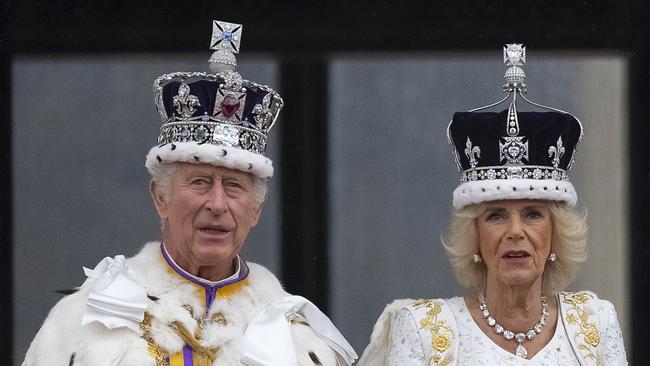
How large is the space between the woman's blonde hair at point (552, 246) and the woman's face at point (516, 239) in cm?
4

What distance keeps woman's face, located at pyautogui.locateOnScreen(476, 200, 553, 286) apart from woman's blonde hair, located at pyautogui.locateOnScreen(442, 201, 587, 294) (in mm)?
40

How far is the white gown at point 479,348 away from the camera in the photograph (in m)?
5.11

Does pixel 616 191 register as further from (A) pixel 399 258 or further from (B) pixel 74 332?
(B) pixel 74 332

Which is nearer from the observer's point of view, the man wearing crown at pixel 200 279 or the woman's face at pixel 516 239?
the man wearing crown at pixel 200 279

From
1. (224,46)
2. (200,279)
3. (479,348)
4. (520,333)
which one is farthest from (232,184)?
(520,333)

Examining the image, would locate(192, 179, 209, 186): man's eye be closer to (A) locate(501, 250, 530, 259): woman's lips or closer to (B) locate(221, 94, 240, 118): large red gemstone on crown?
(B) locate(221, 94, 240, 118): large red gemstone on crown

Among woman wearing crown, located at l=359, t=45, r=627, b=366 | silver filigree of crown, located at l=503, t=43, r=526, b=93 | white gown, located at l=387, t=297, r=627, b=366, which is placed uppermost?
silver filigree of crown, located at l=503, t=43, r=526, b=93

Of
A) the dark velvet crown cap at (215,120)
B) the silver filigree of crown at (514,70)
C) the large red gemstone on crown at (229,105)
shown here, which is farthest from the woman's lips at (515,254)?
the large red gemstone on crown at (229,105)

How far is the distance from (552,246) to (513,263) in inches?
8.5

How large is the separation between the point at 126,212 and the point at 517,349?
108 inches

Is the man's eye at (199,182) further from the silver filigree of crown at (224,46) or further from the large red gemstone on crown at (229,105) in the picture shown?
the silver filigree of crown at (224,46)

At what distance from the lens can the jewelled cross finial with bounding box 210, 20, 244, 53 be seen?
529 centimetres

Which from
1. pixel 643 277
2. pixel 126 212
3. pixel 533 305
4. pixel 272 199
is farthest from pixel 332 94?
pixel 533 305

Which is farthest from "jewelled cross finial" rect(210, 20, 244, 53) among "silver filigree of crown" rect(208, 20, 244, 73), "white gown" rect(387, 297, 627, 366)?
"white gown" rect(387, 297, 627, 366)
